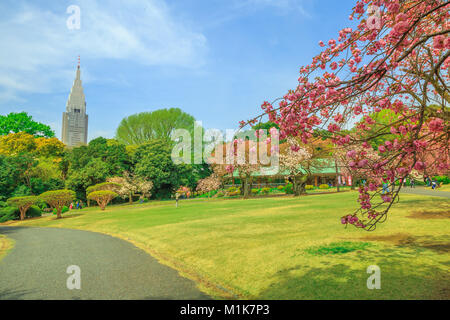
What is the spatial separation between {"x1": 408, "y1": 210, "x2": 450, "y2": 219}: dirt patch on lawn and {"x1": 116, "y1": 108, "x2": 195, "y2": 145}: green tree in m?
49.9

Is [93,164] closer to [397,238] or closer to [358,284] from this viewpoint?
[397,238]

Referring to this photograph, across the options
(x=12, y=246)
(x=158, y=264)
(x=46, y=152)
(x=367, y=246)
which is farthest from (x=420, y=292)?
(x=46, y=152)

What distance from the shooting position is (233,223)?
15625 millimetres

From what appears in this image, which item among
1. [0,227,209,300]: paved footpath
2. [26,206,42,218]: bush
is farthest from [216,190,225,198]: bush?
[0,227,209,300]: paved footpath

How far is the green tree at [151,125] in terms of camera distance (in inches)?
2395

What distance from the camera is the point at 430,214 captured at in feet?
43.9

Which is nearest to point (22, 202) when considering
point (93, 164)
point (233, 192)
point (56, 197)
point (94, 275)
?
point (56, 197)

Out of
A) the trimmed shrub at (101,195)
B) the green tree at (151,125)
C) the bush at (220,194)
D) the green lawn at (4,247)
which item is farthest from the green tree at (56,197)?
the green tree at (151,125)

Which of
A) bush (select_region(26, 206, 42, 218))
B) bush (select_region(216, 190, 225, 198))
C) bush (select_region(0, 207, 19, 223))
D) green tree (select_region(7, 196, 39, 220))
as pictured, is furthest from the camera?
bush (select_region(216, 190, 225, 198))

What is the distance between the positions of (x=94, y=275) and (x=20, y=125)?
60.1m

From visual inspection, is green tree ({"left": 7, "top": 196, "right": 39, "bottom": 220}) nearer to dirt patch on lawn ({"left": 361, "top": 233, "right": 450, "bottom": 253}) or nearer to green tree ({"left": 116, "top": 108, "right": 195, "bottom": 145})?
dirt patch on lawn ({"left": 361, "top": 233, "right": 450, "bottom": 253})

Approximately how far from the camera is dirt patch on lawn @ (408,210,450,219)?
1270 cm

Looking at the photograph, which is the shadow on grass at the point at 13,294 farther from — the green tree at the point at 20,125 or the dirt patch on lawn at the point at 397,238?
the green tree at the point at 20,125
